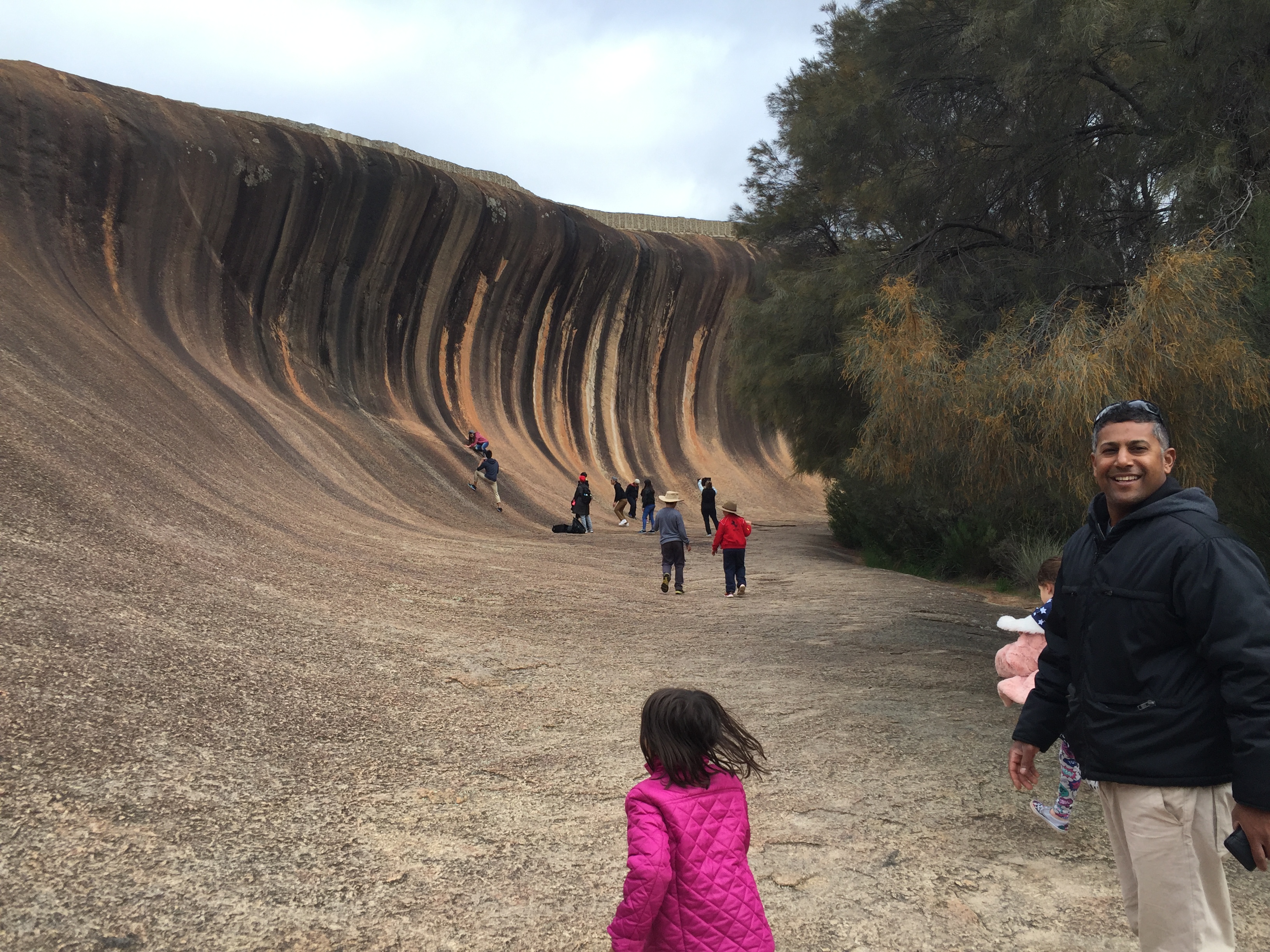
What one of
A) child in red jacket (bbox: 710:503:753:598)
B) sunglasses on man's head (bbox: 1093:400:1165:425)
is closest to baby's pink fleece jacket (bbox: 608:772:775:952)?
sunglasses on man's head (bbox: 1093:400:1165:425)

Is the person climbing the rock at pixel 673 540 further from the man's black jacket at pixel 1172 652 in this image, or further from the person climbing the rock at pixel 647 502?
the man's black jacket at pixel 1172 652

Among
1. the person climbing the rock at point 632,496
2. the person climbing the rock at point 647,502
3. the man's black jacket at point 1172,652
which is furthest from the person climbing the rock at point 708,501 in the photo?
the man's black jacket at point 1172,652

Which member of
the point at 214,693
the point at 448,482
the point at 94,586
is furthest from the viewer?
the point at 448,482

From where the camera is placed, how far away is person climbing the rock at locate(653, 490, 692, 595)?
41.0 ft

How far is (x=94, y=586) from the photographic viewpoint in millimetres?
7254

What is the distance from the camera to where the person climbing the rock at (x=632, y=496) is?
2558 cm

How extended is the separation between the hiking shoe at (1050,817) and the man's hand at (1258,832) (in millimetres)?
2356

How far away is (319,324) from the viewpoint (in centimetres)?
2420

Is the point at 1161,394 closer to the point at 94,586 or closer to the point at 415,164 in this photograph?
the point at 94,586

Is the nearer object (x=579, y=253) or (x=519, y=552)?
(x=519, y=552)

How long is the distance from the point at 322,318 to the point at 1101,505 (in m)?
23.3

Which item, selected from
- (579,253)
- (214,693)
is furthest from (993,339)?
(579,253)

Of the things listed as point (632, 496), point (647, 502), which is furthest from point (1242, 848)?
point (632, 496)

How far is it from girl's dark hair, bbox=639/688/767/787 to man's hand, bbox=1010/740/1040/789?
794mm
